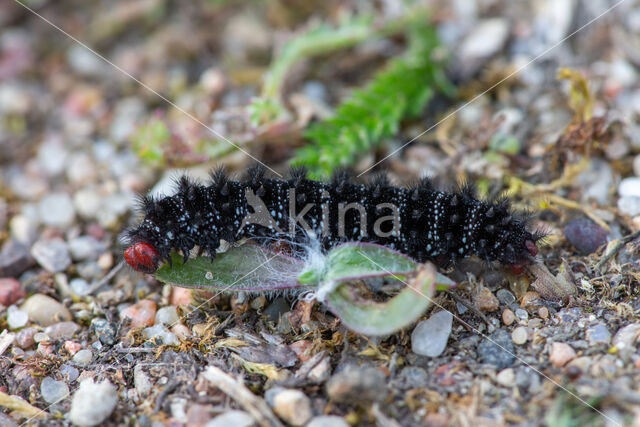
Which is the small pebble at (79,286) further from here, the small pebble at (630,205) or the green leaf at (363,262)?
the small pebble at (630,205)

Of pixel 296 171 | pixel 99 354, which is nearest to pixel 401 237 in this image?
pixel 296 171

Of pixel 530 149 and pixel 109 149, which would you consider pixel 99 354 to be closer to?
pixel 109 149

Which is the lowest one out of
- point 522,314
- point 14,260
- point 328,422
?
point 14,260

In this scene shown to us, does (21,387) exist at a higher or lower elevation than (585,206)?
lower

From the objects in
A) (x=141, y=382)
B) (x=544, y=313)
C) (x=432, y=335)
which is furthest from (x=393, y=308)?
(x=141, y=382)

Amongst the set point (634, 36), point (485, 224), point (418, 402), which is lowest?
point (418, 402)

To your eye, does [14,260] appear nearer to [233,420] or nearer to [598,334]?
[233,420]

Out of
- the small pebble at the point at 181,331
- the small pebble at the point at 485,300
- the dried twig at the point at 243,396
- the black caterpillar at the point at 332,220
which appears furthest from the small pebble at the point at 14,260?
the small pebble at the point at 485,300
